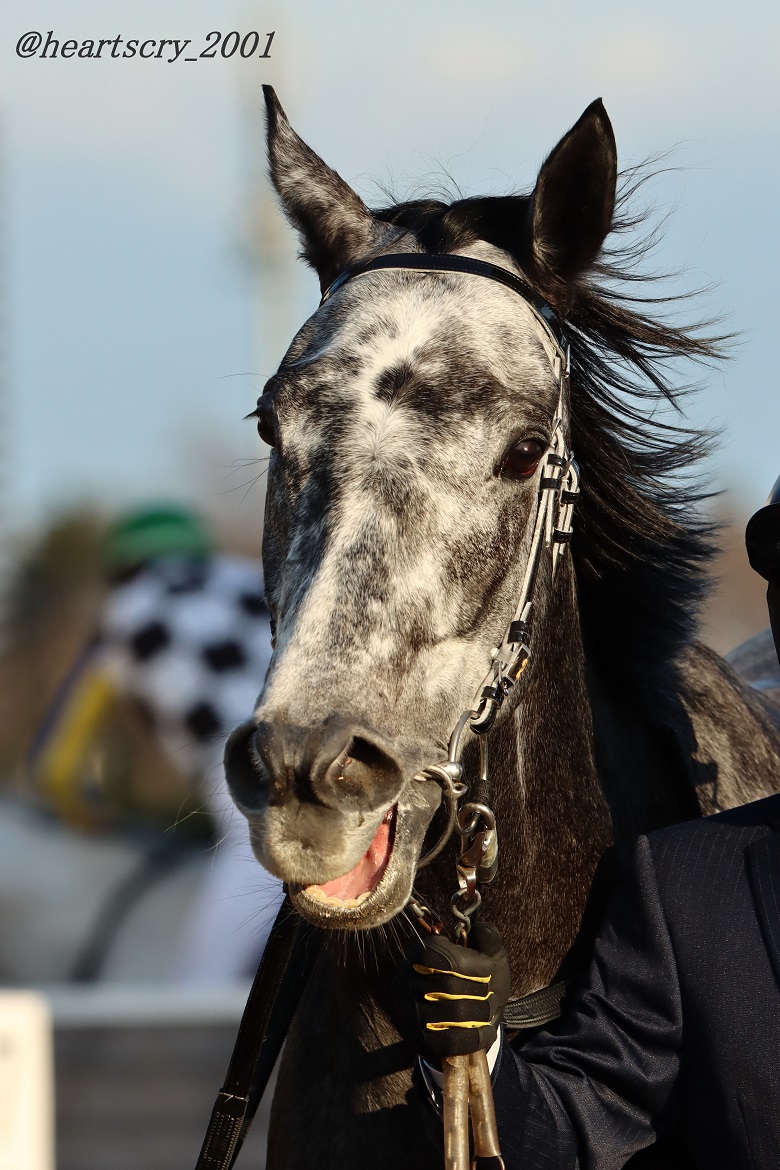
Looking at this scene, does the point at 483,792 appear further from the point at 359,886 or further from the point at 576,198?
the point at 576,198

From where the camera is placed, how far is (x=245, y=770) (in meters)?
1.95

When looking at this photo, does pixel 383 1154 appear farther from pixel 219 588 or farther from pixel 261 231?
pixel 261 231

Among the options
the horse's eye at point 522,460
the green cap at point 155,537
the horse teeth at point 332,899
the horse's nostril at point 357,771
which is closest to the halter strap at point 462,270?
the horse's eye at point 522,460

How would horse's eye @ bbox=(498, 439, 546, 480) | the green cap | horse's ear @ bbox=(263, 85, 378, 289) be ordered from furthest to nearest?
1. the green cap
2. horse's ear @ bbox=(263, 85, 378, 289)
3. horse's eye @ bbox=(498, 439, 546, 480)

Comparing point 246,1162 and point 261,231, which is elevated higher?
point 261,231

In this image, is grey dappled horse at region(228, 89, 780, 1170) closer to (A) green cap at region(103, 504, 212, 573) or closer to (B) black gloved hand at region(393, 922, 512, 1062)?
(B) black gloved hand at region(393, 922, 512, 1062)

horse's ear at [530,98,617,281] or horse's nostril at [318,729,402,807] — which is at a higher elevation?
horse's ear at [530,98,617,281]

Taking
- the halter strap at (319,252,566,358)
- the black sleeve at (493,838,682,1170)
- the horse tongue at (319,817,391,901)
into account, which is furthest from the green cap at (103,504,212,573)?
the horse tongue at (319,817,391,901)

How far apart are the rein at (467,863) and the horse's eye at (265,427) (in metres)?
0.31

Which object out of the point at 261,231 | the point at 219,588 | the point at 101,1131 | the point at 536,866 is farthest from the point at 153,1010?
the point at 261,231

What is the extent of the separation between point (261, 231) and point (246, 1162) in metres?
17.5

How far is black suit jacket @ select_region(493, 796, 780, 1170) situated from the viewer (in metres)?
2.16

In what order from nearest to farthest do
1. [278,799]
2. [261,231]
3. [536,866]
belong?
[278,799]
[536,866]
[261,231]

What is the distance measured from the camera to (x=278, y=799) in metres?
1.89
